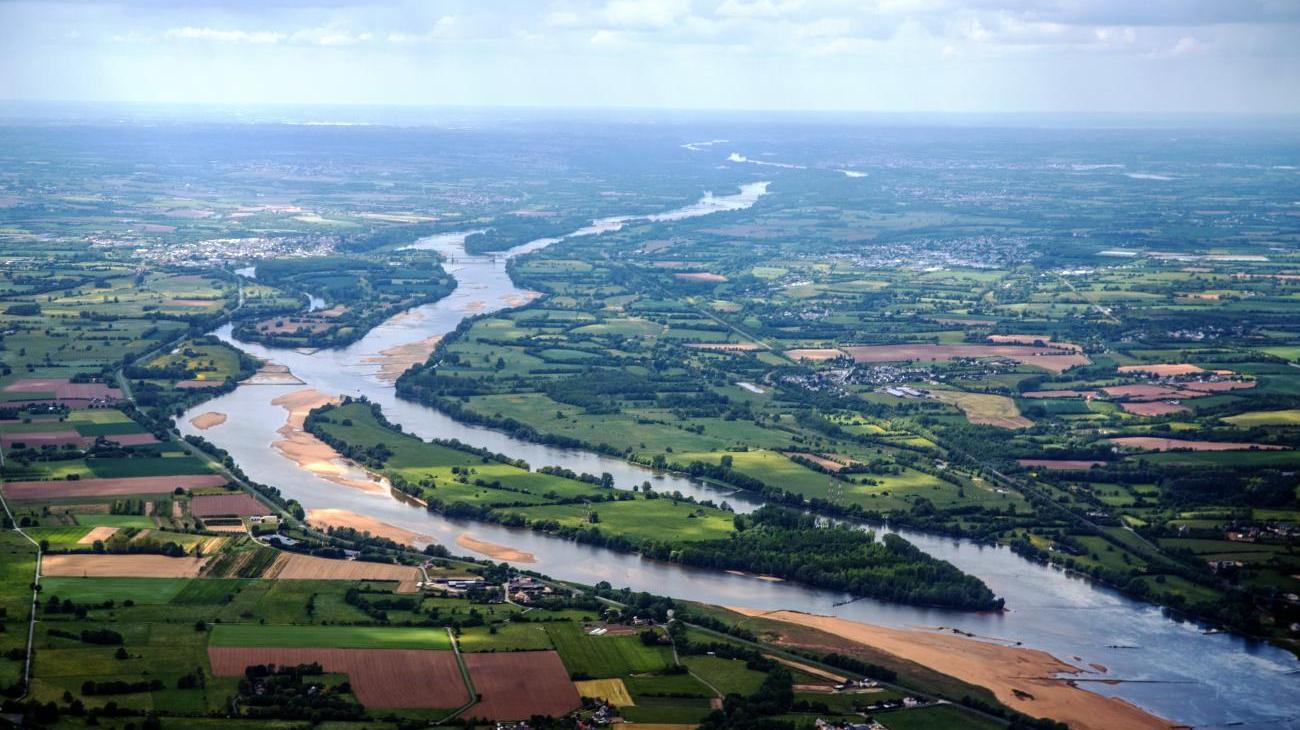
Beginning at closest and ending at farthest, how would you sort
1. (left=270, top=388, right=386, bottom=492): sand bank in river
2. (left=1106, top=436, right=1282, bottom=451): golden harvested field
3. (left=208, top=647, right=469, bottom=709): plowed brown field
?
(left=208, top=647, right=469, bottom=709): plowed brown field < (left=270, top=388, right=386, bottom=492): sand bank in river < (left=1106, top=436, right=1282, bottom=451): golden harvested field

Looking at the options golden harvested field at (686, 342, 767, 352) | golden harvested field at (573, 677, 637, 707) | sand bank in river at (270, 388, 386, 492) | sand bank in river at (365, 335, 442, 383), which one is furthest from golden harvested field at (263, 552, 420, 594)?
golden harvested field at (686, 342, 767, 352)

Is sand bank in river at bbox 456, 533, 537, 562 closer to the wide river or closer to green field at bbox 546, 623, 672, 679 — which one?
the wide river

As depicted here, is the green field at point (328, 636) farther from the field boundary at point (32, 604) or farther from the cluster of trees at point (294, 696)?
the field boundary at point (32, 604)

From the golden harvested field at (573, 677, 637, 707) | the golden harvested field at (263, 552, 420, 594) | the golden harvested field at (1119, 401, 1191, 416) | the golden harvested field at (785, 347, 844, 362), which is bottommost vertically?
the golden harvested field at (573, 677, 637, 707)

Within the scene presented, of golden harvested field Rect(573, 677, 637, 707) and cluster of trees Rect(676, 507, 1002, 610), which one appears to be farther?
cluster of trees Rect(676, 507, 1002, 610)

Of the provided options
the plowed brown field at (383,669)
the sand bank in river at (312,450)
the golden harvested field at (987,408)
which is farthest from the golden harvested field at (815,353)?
the plowed brown field at (383,669)

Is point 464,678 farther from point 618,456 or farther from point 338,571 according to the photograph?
point 618,456

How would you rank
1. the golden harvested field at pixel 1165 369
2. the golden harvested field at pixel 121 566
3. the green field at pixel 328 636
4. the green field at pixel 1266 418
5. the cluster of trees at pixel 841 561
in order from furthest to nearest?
the golden harvested field at pixel 1165 369 < the green field at pixel 1266 418 < the cluster of trees at pixel 841 561 < the golden harvested field at pixel 121 566 < the green field at pixel 328 636
